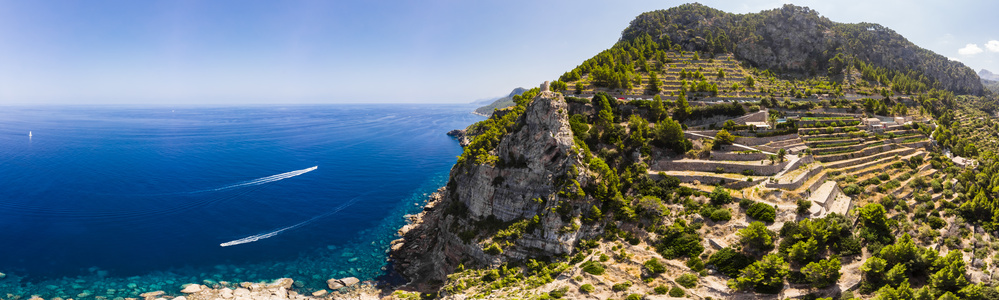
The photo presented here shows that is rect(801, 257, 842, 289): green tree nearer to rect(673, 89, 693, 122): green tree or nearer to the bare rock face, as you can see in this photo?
the bare rock face

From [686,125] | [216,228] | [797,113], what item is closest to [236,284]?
[216,228]

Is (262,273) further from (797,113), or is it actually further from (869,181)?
(797,113)

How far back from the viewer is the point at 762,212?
1505 inches

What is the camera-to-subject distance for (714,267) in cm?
3516

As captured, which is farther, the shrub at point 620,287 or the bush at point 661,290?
the shrub at point 620,287

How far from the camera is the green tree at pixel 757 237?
34500 mm

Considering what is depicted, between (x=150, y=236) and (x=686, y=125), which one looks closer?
(x=150, y=236)

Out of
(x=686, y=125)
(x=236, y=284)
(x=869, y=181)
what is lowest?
(x=236, y=284)

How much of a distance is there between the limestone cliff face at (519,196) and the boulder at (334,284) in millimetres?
7984

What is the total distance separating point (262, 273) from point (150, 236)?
2501 centimetres

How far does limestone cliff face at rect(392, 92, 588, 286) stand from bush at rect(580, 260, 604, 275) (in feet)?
15.2

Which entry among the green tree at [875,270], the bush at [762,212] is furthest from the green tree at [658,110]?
the green tree at [875,270]

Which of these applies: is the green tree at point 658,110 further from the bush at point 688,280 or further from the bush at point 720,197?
the bush at point 688,280

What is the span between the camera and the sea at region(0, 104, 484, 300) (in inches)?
1906
